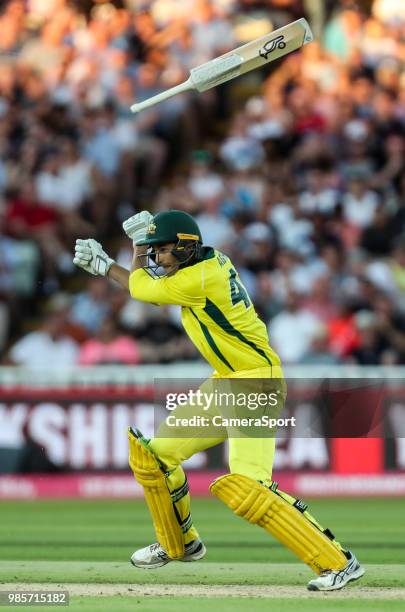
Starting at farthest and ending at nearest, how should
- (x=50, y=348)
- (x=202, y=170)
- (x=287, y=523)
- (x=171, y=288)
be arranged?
(x=202, y=170) < (x=50, y=348) < (x=171, y=288) < (x=287, y=523)

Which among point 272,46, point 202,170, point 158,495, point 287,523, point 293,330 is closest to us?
point 287,523

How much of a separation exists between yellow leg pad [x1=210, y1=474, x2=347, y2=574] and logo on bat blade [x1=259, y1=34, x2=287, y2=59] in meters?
2.74

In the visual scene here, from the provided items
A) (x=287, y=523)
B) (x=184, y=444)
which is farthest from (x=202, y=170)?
(x=287, y=523)

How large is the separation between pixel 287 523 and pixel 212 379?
107cm

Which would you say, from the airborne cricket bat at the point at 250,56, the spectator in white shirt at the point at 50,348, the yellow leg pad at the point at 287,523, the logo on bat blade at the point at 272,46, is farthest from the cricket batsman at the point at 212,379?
the spectator in white shirt at the point at 50,348

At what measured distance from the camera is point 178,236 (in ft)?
25.6

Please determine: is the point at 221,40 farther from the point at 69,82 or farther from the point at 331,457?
the point at 331,457

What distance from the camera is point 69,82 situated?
16656 millimetres

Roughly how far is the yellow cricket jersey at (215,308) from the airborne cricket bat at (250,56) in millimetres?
1171

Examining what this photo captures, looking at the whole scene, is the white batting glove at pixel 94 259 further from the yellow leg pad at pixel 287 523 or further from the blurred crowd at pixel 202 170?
the blurred crowd at pixel 202 170

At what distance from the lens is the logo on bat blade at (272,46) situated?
8570 millimetres

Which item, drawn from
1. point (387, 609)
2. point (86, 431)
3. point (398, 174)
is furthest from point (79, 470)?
point (387, 609)

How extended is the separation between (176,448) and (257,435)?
2.02 ft

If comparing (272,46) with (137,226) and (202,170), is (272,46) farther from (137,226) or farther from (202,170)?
(202,170)
